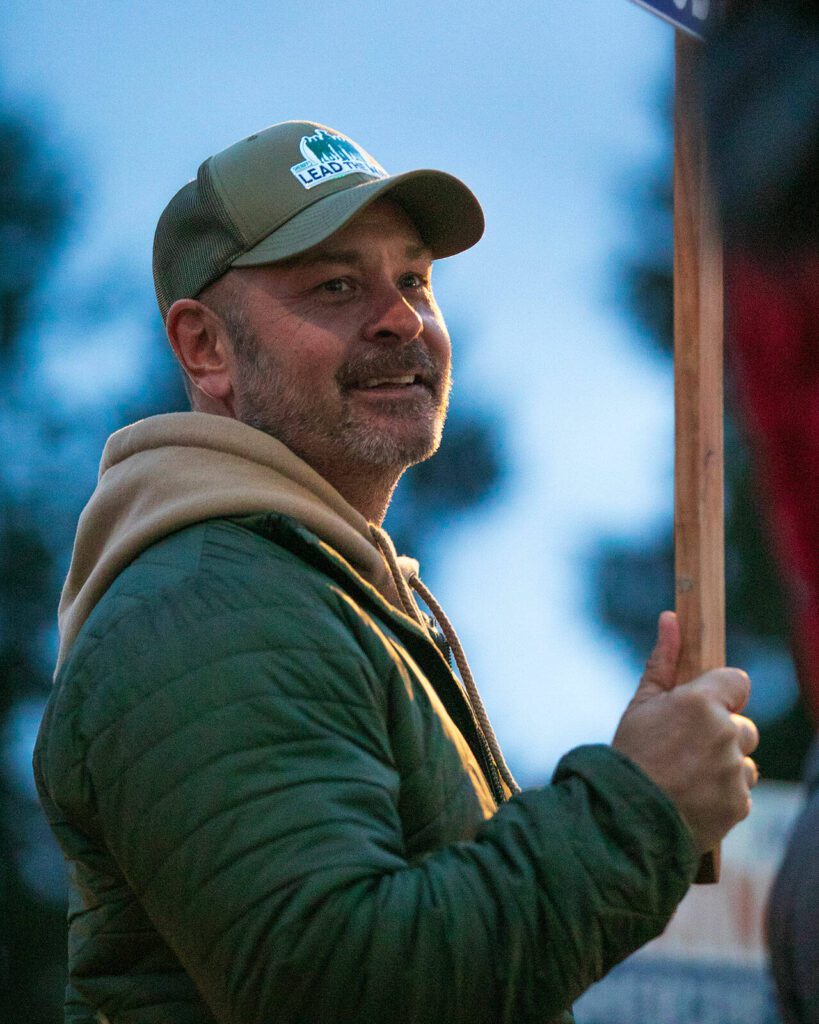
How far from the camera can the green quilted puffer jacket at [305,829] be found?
4.69 feet

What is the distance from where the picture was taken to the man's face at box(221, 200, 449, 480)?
2121mm

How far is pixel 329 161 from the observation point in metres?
2.23

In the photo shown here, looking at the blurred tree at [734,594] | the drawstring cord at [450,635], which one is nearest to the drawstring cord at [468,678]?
the drawstring cord at [450,635]

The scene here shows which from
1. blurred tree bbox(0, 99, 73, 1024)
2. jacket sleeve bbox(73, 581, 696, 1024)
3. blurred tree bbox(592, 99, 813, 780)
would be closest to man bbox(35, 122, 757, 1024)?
jacket sleeve bbox(73, 581, 696, 1024)

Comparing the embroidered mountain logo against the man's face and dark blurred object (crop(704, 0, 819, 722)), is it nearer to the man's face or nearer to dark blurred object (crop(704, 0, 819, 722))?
the man's face

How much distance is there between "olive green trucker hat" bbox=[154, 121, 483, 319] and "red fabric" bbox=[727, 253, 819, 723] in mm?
870

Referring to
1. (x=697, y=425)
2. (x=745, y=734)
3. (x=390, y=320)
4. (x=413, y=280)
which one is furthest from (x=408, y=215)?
(x=745, y=734)

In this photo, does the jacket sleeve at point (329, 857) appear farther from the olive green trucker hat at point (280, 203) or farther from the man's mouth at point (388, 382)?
the olive green trucker hat at point (280, 203)

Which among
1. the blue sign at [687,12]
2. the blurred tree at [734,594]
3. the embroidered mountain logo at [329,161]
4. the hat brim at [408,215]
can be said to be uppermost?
the embroidered mountain logo at [329,161]

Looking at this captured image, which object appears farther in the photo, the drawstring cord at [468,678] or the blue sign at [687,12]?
the drawstring cord at [468,678]

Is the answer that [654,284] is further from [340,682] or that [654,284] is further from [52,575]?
[340,682]

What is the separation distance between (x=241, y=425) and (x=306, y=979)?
768mm

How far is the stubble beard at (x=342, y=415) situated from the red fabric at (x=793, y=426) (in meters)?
0.84

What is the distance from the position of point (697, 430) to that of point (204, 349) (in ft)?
2.95
